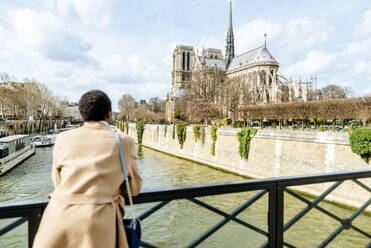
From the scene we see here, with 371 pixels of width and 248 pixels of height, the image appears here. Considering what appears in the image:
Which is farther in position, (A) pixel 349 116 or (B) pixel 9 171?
(B) pixel 9 171

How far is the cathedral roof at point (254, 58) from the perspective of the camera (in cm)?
5159

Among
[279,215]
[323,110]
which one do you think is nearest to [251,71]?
[323,110]

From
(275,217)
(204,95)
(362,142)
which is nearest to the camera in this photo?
(275,217)

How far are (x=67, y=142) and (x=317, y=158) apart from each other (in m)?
15.0

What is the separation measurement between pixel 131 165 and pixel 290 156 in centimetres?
1556

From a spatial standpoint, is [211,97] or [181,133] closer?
[181,133]

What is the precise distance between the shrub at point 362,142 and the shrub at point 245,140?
21.8 ft

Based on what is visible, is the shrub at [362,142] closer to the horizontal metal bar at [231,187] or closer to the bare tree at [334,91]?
the horizontal metal bar at [231,187]

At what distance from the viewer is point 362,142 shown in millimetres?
12023

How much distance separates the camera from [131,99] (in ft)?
289

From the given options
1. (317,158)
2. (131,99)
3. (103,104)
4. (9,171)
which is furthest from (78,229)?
(131,99)

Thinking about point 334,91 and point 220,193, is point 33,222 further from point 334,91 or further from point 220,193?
point 334,91

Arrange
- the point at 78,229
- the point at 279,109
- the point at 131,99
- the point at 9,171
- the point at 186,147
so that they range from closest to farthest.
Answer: the point at 78,229
the point at 9,171
the point at 279,109
the point at 186,147
the point at 131,99

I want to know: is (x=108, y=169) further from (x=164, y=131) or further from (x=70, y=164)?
(x=164, y=131)
